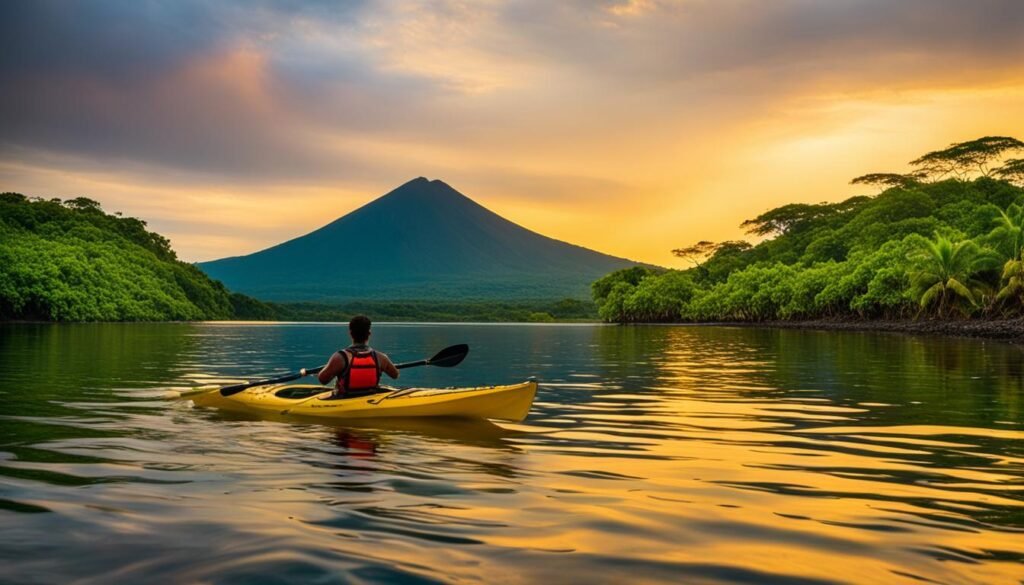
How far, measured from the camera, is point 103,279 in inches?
4168

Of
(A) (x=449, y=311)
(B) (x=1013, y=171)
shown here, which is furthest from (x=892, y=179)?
(A) (x=449, y=311)

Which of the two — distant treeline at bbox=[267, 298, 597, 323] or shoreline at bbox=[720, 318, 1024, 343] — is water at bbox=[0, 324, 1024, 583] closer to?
shoreline at bbox=[720, 318, 1024, 343]

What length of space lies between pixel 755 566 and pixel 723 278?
12413 centimetres

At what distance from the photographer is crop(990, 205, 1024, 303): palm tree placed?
44219mm

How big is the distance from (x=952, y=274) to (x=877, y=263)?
16919 millimetres

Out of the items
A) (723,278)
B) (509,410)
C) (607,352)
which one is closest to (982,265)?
(607,352)

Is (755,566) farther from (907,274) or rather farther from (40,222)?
Result: (40,222)

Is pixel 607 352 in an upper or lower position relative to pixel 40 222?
lower

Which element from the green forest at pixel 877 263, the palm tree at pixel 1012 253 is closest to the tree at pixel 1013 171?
the green forest at pixel 877 263

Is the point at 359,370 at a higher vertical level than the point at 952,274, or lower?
lower

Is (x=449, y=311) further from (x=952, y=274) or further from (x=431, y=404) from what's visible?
(x=431, y=404)

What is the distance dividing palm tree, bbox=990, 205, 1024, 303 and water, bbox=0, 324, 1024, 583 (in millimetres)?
33911

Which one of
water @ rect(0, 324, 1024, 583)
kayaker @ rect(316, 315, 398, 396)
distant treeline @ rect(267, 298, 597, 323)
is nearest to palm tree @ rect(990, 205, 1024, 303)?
water @ rect(0, 324, 1024, 583)

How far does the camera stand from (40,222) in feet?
406
